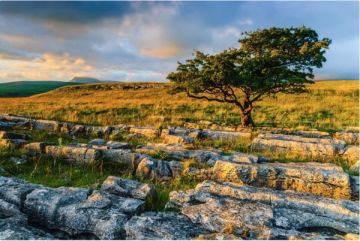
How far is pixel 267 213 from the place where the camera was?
6.91 m

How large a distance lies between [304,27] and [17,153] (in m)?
22.2

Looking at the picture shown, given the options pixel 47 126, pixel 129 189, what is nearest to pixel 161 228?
pixel 129 189

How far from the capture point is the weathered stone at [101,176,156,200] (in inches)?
327

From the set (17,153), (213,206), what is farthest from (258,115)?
(213,206)

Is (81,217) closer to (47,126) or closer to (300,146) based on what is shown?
(300,146)

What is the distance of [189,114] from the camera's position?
34906 millimetres

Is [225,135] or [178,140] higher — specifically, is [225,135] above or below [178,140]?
above

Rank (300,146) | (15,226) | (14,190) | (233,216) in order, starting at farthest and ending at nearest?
(300,146)
(14,190)
(233,216)
(15,226)

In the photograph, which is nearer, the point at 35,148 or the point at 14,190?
the point at 14,190

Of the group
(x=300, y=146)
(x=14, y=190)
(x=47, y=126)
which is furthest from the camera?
(x=47, y=126)

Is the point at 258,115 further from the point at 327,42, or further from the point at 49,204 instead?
the point at 49,204

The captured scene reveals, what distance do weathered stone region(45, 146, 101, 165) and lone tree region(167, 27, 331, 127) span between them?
13690 millimetres

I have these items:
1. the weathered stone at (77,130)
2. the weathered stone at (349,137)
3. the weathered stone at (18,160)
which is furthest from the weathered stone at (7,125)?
the weathered stone at (349,137)

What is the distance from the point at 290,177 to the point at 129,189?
515cm
